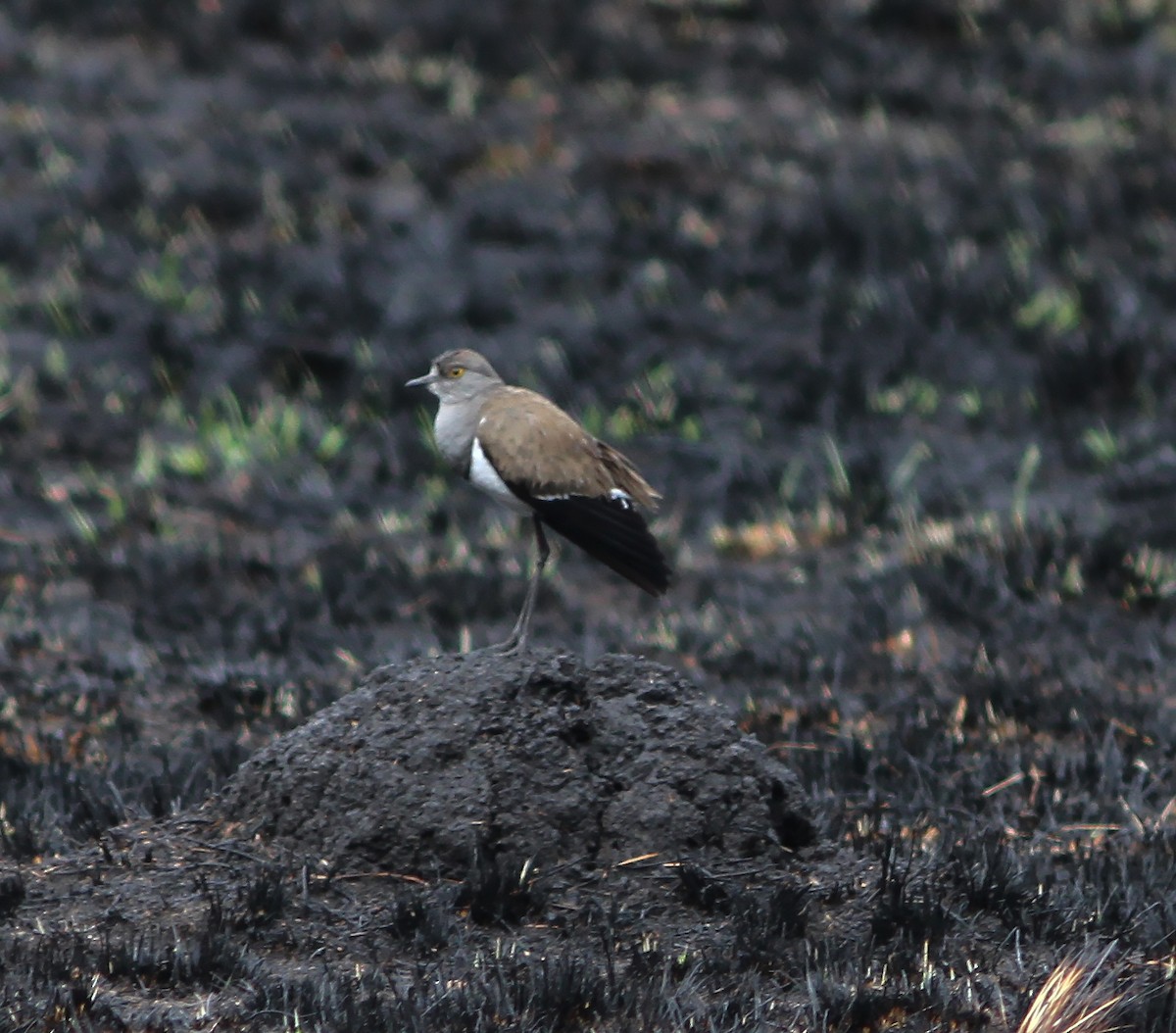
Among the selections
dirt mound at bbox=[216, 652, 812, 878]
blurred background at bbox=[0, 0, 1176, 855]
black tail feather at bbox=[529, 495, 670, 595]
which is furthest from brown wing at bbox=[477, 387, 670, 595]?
blurred background at bbox=[0, 0, 1176, 855]

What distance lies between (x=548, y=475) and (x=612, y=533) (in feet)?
0.86

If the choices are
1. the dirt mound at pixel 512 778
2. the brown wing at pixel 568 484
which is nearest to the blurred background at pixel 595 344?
the dirt mound at pixel 512 778

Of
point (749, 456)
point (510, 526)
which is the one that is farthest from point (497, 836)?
point (749, 456)

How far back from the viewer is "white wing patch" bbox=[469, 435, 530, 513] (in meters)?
5.56

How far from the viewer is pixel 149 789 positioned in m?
6.18

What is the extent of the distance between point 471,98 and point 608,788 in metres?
10.3

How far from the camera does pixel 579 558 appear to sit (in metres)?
9.67

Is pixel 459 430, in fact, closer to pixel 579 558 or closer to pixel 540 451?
pixel 540 451

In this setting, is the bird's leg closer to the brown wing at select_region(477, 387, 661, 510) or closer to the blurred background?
the brown wing at select_region(477, 387, 661, 510)

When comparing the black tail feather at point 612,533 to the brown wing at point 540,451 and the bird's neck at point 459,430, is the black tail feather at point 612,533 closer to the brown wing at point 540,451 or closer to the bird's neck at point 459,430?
the brown wing at point 540,451

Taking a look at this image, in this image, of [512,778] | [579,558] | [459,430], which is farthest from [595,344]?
[512,778]

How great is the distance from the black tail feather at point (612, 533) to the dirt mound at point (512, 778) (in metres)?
0.32

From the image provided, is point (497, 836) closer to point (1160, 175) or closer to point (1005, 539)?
point (1005, 539)

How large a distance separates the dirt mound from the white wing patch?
1.47 feet
